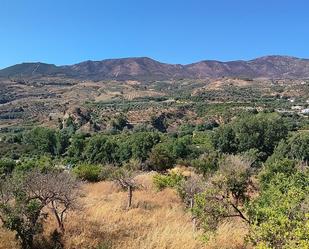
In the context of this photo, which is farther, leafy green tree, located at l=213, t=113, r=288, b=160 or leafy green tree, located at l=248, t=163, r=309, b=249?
leafy green tree, located at l=213, t=113, r=288, b=160

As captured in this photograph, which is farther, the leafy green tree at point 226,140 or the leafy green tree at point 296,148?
the leafy green tree at point 226,140

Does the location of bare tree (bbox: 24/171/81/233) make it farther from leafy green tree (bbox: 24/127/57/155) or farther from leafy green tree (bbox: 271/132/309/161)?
leafy green tree (bbox: 24/127/57/155)

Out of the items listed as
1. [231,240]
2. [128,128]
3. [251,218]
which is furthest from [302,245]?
[128,128]

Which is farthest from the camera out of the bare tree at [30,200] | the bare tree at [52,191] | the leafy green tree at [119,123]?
the leafy green tree at [119,123]

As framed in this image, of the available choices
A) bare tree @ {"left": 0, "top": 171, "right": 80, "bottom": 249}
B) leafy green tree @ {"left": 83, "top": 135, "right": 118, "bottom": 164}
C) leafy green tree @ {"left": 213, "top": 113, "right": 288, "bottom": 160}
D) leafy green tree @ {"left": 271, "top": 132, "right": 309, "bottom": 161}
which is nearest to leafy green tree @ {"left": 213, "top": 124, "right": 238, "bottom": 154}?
leafy green tree @ {"left": 213, "top": 113, "right": 288, "bottom": 160}

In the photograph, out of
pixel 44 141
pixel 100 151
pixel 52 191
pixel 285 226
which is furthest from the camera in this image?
pixel 44 141

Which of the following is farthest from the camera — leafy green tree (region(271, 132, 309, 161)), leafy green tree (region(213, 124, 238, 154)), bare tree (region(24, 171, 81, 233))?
leafy green tree (region(213, 124, 238, 154))

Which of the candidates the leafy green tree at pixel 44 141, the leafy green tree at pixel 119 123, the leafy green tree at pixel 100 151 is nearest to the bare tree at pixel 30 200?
the leafy green tree at pixel 100 151

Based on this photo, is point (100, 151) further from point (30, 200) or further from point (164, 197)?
point (30, 200)

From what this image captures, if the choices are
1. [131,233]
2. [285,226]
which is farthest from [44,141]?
[285,226]

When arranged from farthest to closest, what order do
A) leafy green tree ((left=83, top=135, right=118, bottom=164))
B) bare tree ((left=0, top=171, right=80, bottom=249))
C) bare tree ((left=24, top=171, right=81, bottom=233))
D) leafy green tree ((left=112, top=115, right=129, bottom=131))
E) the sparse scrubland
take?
leafy green tree ((left=112, top=115, right=129, bottom=131)) → leafy green tree ((left=83, top=135, right=118, bottom=164)) → bare tree ((left=24, top=171, right=81, bottom=233)) → bare tree ((left=0, top=171, right=80, bottom=249)) → the sparse scrubland

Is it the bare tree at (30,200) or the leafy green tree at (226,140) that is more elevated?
the bare tree at (30,200)

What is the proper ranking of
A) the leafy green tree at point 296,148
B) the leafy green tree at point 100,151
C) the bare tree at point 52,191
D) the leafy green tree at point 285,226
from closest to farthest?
the leafy green tree at point 285,226, the bare tree at point 52,191, the leafy green tree at point 296,148, the leafy green tree at point 100,151

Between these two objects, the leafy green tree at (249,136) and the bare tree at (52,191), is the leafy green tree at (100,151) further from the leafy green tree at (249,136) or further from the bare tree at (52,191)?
the bare tree at (52,191)
